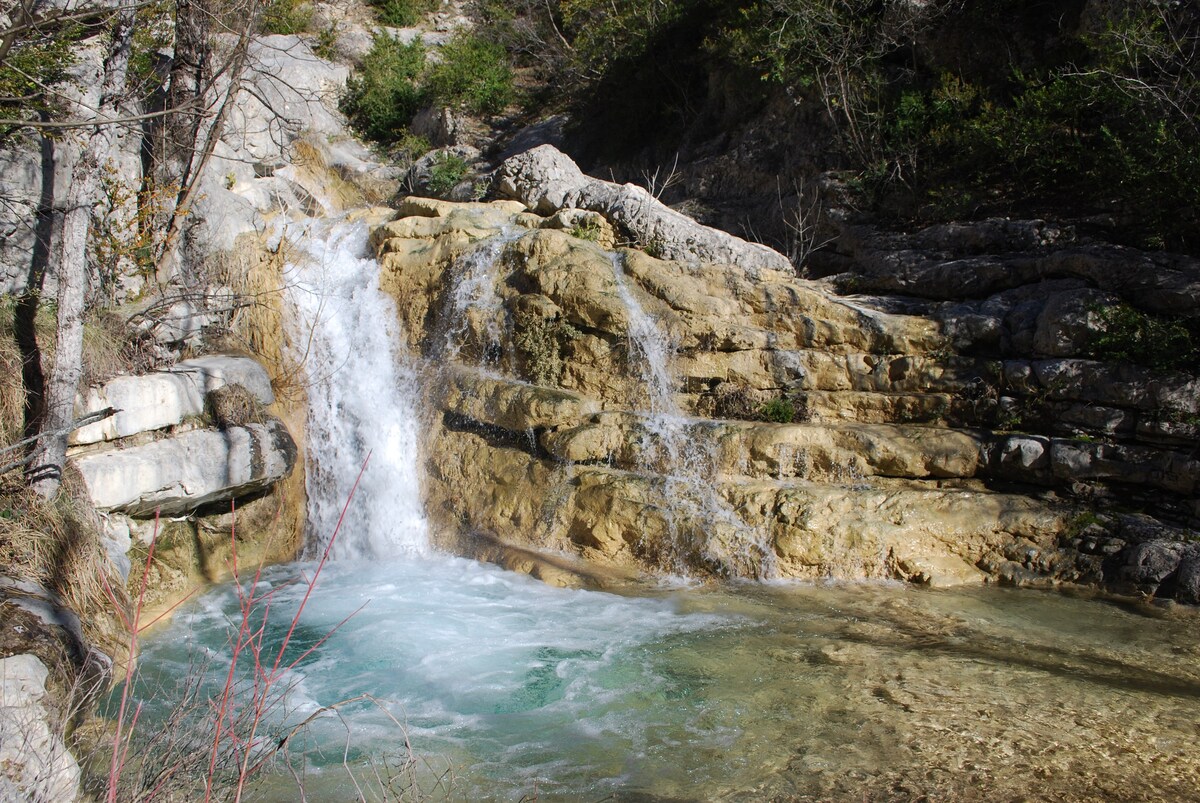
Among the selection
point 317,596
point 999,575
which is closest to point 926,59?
point 999,575

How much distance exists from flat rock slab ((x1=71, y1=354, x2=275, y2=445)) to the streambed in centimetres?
137

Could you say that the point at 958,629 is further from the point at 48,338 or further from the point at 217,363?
the point at 48,338

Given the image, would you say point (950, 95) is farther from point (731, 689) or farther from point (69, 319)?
point (69, 319)

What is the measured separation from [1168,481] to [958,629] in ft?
7.76

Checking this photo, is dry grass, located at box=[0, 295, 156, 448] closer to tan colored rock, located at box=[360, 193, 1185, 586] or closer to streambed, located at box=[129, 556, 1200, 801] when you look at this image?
streambed, located at box=[129, 556, 1200, 801]

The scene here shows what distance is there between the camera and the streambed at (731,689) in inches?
150

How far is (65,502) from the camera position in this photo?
5438 millimetres

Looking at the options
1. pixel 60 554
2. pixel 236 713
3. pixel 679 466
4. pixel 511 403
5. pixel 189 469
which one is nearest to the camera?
pixel 236 713

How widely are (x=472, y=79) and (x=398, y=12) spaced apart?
13.2ft

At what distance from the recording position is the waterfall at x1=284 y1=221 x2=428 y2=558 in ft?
25.1

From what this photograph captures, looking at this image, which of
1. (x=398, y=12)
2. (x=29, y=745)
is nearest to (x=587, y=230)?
(x=29, y=745)

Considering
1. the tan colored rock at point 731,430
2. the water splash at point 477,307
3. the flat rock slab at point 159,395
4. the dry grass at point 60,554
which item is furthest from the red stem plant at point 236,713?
the water splash at point 477,307

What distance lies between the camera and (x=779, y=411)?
25.2ft

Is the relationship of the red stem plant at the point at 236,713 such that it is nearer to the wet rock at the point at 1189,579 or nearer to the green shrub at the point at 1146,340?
the wet rock at the point at 1189,579
